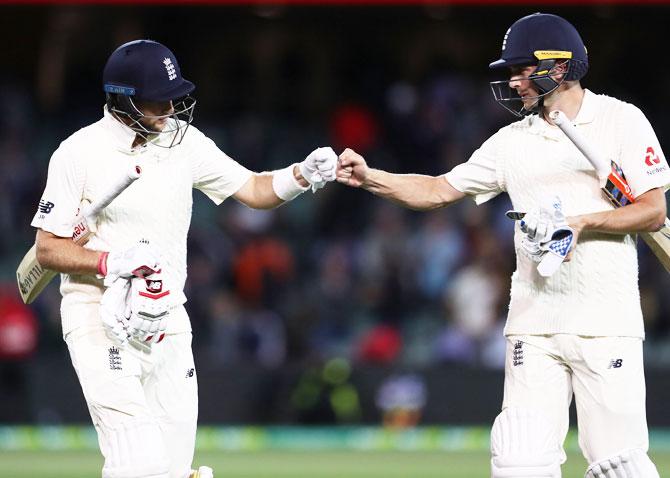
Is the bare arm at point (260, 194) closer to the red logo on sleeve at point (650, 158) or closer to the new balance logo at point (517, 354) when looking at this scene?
the new balance logo at point (517, 354)

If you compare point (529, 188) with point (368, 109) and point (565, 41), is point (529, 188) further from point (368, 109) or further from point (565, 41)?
point (368, 109)

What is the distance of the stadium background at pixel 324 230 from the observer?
11406 mm

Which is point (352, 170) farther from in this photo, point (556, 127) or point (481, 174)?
point (556, 127)

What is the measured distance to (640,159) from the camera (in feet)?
17.7

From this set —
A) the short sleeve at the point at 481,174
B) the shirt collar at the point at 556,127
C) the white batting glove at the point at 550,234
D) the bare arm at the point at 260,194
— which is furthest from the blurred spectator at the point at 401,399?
the white batting glove at the point at 550,234

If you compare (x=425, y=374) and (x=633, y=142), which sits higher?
(x=633, y=142)

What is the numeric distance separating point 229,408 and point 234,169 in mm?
5730

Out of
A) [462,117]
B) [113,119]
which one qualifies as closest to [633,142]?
[113,119]

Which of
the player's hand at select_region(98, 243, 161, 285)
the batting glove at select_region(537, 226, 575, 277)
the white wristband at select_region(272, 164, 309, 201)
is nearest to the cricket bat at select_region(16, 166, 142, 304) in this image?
the player's hand at select_region(98, 243, 161, 285)

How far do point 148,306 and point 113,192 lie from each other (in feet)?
1.52

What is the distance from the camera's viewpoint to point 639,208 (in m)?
5.35

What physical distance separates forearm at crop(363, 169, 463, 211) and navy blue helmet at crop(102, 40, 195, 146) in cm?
95

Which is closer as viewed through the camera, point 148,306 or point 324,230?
point 148,306

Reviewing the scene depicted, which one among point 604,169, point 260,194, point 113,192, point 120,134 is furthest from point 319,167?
point 604,169
